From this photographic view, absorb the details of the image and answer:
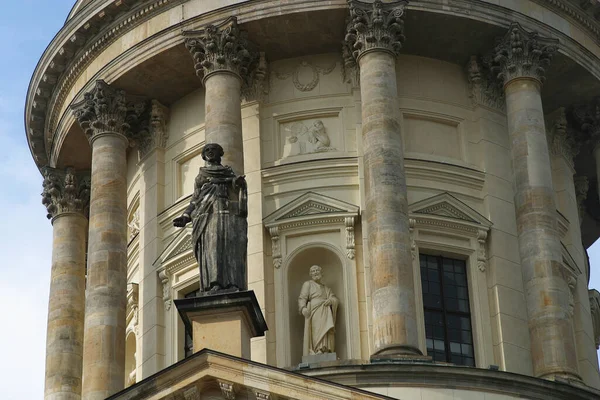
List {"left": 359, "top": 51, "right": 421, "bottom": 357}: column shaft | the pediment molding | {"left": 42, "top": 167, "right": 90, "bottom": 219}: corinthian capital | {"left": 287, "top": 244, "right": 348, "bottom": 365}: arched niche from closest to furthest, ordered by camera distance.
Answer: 1. {"left": 359, "top": 51, "right": 421, "bottom": 357}: column shaft
2. {"left": 287, "top": 244, "right": 348, "bottom": 365}: arched niche
3. the pediment molding
4. {"left": 42, "top": 167, "right": 90, "bottom": 219}: corinthian capital

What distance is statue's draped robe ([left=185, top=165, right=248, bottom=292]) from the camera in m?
29.1

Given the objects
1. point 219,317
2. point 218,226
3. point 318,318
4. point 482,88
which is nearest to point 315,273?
point 318,318

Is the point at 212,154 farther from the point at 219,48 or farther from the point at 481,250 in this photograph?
the point at 481,250

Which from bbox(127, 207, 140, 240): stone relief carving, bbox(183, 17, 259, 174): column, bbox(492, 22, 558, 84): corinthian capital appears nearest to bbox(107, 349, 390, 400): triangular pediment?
bbox(183, 17, 259, 174): column

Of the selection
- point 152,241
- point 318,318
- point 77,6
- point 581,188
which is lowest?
point 318,318

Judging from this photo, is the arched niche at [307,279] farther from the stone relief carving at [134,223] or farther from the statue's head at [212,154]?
the statue's head at [212,154]

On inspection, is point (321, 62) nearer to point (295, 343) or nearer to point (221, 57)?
point (221, 57)

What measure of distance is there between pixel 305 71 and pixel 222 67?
2274 millimetres

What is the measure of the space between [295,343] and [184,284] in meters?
3.28

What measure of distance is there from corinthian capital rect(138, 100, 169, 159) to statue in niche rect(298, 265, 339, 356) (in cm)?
574

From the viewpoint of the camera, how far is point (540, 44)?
40.6m

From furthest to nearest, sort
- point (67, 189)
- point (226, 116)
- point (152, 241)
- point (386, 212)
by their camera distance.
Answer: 1. point (67, 189)
2. point (152, 241)
3. point (226, 116)
4. point (386, 212)

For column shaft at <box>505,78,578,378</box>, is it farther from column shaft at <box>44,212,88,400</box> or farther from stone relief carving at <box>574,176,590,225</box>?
column shaft at <box>44,212,88,400</box>

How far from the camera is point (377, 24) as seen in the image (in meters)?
39.6
